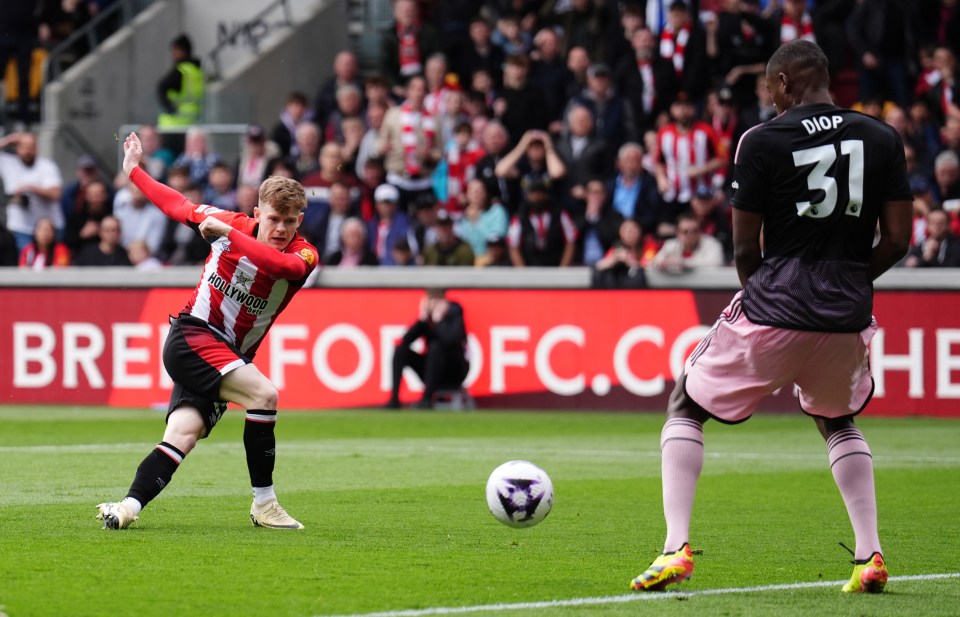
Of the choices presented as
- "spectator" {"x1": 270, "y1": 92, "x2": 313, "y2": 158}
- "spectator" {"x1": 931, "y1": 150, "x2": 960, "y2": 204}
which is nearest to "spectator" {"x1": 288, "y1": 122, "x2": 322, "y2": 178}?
"spectator" {"x1": 270, "y1": 92, "x2": 313, "y2": 158}

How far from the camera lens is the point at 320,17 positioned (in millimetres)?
27094

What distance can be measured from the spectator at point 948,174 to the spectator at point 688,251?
2.46m

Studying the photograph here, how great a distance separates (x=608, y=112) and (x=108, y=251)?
6.34 m

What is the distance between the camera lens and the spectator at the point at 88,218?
2158cm

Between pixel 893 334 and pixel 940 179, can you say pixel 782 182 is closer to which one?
pixel 893 334

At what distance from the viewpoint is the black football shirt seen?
6.62 m

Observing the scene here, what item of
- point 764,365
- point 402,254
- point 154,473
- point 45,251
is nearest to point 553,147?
point 402,254

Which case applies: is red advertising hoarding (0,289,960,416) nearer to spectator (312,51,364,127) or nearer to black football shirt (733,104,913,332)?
spectator (312,51,364,127)

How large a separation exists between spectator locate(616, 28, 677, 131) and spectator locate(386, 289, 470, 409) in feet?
12.7

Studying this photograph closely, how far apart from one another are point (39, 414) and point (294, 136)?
20.1 ft

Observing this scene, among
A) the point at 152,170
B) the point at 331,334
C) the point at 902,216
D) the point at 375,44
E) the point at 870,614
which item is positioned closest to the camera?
the point at 870,614

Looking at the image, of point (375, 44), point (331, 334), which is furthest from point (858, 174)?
point (375, 44)

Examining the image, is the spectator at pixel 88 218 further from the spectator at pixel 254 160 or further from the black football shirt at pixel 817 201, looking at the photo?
the black football shirt at pixel 817 201

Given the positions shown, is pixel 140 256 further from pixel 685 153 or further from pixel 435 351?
pixel 685 153
